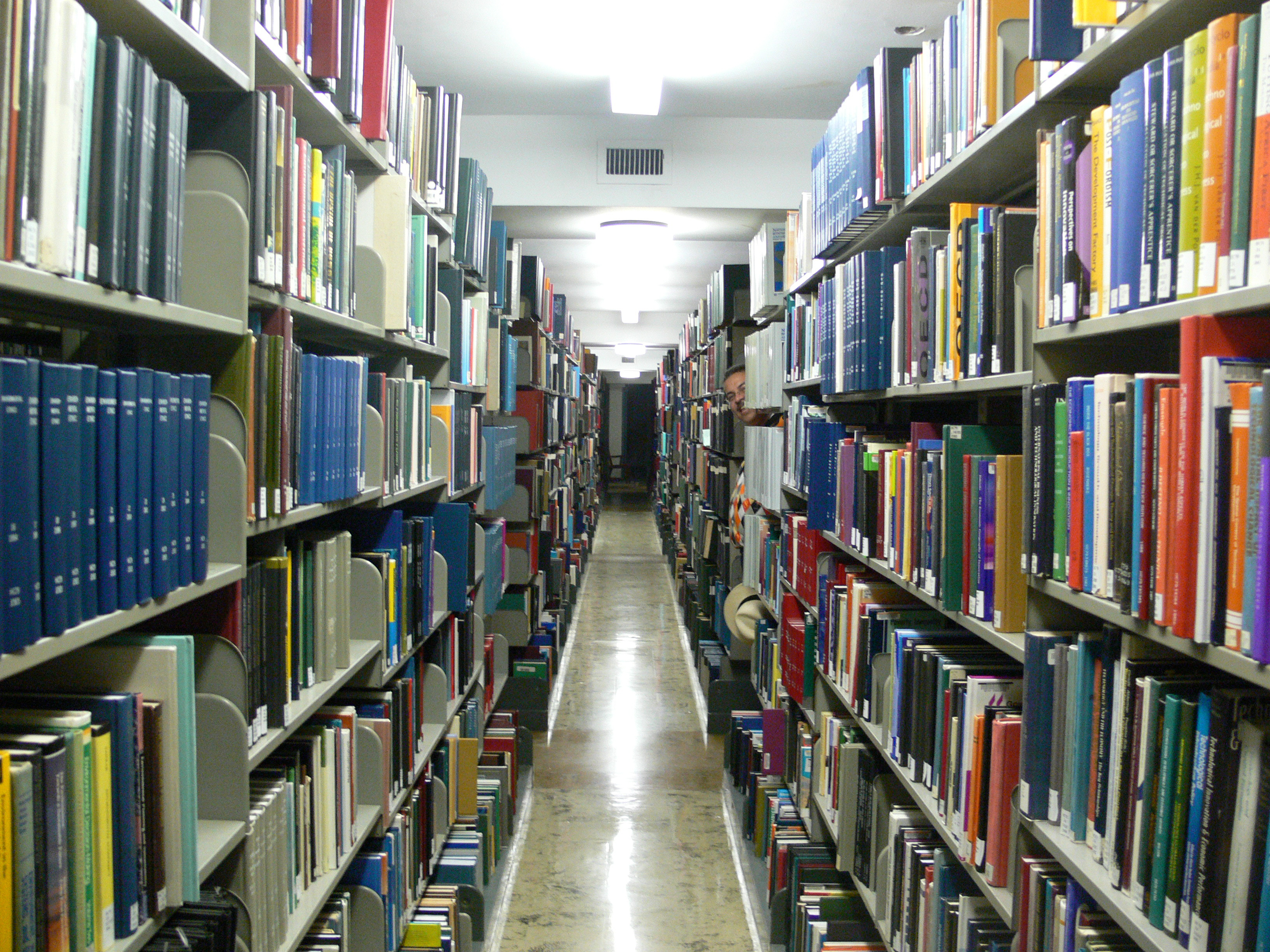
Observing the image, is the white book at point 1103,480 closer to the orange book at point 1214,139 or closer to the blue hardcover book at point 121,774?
the orange book at point 1214,139

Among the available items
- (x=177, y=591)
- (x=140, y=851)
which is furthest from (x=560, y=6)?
(x=140, y=851)

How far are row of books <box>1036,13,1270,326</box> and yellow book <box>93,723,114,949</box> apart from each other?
1336mm

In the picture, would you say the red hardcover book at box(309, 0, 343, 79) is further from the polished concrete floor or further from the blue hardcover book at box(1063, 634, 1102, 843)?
the polished concrete floor

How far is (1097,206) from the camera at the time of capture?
133 cm

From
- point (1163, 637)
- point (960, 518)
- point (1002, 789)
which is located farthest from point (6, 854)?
point (960, 518)

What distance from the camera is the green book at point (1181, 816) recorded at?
115 centimetres

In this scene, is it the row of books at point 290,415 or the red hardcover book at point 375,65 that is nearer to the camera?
the row of books at point 290,415

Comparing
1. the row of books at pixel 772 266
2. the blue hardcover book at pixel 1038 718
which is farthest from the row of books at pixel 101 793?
the row of books at pixel 772 266

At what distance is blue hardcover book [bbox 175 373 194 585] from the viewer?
133cm

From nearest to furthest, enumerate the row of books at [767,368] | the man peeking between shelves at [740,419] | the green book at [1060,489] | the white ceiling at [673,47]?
the green book at [1060,489]
the white ceiling at [673,47]
the row of books at [767,368]
the man peeking between shelves at [740,419]

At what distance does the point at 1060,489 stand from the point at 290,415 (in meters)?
1.23

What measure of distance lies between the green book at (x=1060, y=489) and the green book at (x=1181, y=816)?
29 centimetres

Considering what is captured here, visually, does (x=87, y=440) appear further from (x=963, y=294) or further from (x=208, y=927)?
(x=963, y=294)

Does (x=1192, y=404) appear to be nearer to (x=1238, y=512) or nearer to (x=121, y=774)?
(x=1238, y=512)
